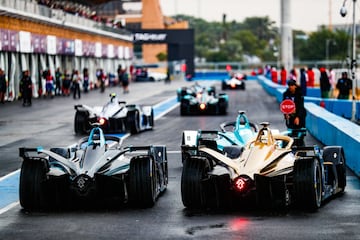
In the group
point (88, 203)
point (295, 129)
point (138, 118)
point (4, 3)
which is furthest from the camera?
point (4, 3)

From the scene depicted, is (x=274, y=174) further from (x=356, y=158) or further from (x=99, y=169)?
(x=356, y=158)

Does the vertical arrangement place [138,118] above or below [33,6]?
below

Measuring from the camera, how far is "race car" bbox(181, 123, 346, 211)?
39.6ft

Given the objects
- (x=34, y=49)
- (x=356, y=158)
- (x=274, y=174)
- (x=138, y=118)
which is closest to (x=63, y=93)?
(x=34, y=49)

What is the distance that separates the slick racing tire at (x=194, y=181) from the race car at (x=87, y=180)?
0.49 metres

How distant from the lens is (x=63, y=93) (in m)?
58.9

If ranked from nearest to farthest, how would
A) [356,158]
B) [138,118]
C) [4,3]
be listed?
[356,158] → [138,118] → [4,3]

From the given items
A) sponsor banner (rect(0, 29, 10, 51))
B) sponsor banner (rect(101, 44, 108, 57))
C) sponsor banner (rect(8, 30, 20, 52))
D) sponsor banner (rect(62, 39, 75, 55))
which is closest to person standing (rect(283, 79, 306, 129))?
sponsor banner (rect(0, 29, 10, 51))

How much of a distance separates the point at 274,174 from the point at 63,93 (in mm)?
47439

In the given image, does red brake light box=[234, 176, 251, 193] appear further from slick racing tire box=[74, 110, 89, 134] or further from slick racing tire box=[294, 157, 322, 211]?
slick racing tire box=[74, 110, 89, 134]

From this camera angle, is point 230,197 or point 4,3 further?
point 4,3

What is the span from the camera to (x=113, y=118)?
2744 cm

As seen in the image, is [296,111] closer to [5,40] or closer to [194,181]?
[194,181]

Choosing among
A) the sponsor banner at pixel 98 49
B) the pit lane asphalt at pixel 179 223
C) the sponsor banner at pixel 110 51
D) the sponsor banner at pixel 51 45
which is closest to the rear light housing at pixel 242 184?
the pit lane asphalt at pixel 179 223
